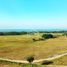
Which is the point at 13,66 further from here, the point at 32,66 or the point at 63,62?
the point at 63,62

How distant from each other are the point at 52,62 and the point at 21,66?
34.3 feet

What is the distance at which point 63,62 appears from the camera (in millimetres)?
40125

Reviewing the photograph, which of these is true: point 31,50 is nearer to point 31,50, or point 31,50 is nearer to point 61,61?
point 31,50

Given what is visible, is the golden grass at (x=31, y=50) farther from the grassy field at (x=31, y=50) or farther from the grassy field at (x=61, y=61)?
the grassy field at (x=61, y=61)

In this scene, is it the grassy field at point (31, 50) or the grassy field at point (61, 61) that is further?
the grassy field at point (31, 50)

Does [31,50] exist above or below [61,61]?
above

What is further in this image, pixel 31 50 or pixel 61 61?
pixel 31 50

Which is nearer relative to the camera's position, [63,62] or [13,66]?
[13,66]

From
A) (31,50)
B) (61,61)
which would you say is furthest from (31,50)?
(61,61)

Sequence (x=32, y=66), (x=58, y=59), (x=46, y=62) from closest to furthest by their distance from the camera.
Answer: (x=32, y=66) < (x=46, y=62) < (x=58, y=59)

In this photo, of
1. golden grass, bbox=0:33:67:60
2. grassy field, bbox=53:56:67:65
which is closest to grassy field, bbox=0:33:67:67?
golden grass, bbox=0:33:67:60

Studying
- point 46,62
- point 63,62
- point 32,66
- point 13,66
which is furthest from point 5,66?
point 63,62

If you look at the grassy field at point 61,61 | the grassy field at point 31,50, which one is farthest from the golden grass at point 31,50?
the grassy field at point 61,61

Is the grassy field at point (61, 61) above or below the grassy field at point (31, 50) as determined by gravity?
below
